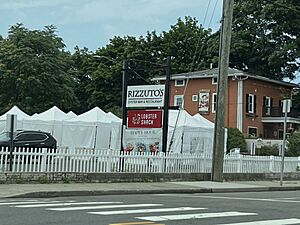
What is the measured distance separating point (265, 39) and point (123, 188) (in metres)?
44.6

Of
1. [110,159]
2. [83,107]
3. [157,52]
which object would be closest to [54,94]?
[83,107]

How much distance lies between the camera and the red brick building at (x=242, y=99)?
50781 millimetres

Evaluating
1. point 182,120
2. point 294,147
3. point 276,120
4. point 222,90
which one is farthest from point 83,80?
point 222,90

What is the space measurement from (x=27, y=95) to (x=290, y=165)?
3294cm

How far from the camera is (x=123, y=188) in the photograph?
1852cm

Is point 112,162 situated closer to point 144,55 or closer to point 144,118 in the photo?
point 144,118

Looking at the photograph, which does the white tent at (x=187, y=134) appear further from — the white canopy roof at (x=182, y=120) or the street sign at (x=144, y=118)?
the street sign at (x=144, y=118)

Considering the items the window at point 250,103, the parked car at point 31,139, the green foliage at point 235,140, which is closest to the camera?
the parked car at point 31,139


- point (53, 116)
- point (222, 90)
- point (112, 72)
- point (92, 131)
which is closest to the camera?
point (222, 90)

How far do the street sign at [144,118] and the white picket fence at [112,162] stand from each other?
5.66ft

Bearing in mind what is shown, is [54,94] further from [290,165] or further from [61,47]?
[290,165]

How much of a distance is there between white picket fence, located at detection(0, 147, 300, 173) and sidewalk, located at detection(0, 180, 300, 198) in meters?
0.78

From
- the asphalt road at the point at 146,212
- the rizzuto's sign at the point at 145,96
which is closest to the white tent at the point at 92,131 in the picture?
the rizzuto's sign at the point at 145,96

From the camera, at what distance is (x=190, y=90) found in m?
53.2
